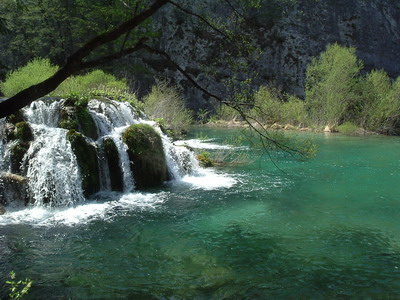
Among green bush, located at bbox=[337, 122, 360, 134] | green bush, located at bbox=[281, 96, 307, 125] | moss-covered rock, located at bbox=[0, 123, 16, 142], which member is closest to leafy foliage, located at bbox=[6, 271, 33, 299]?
moss-covered rock, located at bbox=[0, 123, 16, 142]

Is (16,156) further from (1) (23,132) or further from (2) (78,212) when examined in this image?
(2) (78,212)

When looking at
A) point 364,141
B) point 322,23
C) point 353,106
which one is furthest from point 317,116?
point 322,23

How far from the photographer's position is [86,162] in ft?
49.4

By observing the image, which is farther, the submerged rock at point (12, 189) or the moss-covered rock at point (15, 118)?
the moss-covered rock at point (15, 118)

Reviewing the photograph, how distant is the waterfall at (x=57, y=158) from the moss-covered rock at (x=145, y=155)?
0.32 meters

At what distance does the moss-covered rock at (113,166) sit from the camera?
1623 centimetres

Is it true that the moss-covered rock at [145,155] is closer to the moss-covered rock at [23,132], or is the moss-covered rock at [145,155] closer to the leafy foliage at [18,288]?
the moss-covered rock at [23,132]

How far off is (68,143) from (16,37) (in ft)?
147

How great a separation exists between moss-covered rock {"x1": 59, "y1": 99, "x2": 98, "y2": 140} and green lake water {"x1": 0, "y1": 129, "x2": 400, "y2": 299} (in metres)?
3.91

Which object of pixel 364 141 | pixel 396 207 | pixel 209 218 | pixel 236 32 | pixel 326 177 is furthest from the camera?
pixel 364 141

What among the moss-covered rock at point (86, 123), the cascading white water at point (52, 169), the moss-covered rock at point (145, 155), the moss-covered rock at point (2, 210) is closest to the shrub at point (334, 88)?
the moss-covered rock at point (145, 155)

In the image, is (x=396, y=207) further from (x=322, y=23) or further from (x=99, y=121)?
(x=322, y=23)

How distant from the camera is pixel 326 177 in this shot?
19906 millimetres

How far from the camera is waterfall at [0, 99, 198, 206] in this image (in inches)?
535
